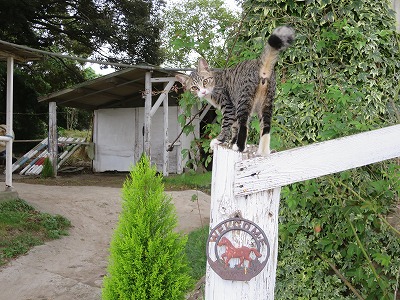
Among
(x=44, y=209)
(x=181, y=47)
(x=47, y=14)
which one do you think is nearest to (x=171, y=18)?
(x=47, y=14)

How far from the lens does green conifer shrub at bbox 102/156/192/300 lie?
2639 mm

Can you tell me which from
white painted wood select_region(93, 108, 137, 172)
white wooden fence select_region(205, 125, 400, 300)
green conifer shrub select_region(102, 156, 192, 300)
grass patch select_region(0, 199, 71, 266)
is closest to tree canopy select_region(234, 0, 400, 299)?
green conifer shrub select_region(102, 156, 192, 300)

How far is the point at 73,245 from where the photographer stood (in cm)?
743

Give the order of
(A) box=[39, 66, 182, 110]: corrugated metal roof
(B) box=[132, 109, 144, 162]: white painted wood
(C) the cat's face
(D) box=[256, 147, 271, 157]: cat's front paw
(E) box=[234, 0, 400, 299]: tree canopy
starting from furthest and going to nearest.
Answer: (B) box=[132, 109, 144, 162]: white painted wood → (A) box=[39, 66, 182, 110]: corrugated metal roof → (E) box=[234, 0, 400, 299]: tree canopy → (C) the cat's face → (D) box=[256, 147, 271, 157]: cat's front paw

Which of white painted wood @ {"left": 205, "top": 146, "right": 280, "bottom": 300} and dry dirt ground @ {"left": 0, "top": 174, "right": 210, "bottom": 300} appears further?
dry dirt ground @ {"left": 0, "top": 174, "right": 210, "bottom": 300}

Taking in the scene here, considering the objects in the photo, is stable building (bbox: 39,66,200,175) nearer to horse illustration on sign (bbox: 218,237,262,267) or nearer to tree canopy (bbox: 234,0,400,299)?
tree canopy (bbox: 234,0,400,299)

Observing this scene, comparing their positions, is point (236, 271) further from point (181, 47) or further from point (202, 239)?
point (202, 239)

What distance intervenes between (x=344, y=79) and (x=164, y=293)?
2044mm

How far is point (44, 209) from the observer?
8.87m

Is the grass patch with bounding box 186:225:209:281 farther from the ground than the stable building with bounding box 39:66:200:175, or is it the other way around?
the stable building with bounding box 39:66:200:175

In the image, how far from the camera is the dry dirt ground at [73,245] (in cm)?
561

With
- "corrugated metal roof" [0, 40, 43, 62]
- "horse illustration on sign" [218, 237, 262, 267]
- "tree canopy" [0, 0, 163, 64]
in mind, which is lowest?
Answer: "horse illustration on sign" [218, 237, 262, 267]

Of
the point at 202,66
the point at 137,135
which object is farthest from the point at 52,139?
the point at 202,66

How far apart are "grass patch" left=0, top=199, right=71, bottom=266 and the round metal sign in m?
5.38
